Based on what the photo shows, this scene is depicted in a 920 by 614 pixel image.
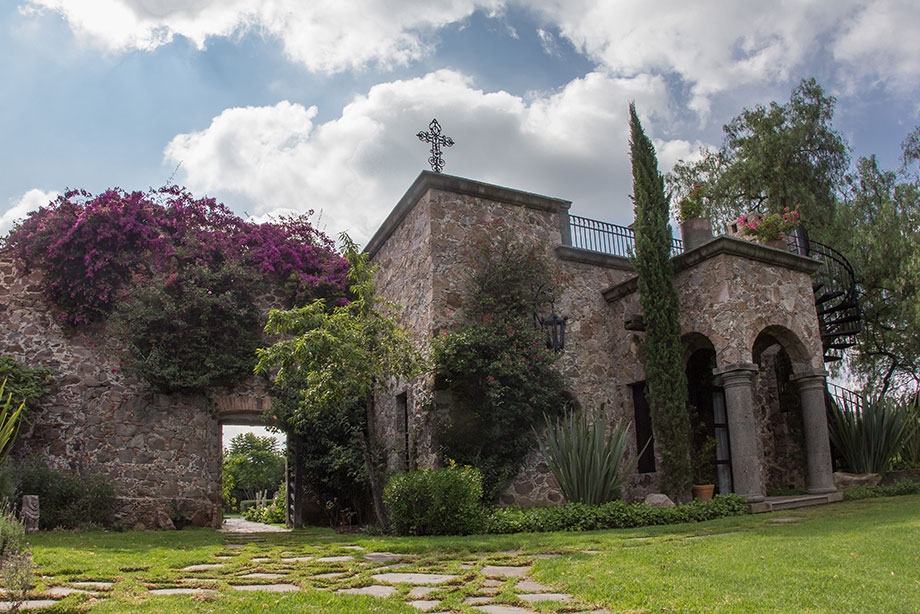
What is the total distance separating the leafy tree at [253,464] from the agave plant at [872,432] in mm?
22087

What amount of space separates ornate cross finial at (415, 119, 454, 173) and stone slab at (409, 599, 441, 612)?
840 centimetres

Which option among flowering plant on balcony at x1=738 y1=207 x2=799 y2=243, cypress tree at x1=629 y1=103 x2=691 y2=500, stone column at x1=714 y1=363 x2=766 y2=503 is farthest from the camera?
flowering plant on balcony at x1=738 y1=207 x2=799 y2=243

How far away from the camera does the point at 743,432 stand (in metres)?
8.32

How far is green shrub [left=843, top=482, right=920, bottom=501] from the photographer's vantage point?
28.8 feet

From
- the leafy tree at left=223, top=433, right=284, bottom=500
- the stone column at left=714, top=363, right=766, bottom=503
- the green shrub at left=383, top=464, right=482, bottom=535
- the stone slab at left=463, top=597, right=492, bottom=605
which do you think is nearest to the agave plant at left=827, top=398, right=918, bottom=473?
the stone column at left=714, top=363, right=766, bottom=503

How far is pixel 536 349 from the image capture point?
9117 mm

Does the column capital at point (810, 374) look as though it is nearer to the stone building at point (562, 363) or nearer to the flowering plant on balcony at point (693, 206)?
the stone building at point (562, 363)

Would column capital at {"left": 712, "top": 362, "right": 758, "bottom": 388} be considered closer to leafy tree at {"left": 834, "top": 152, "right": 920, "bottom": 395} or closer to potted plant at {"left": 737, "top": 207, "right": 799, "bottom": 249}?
potted plant at {"left": 737, "top": 207, "right": 799, "bottom": 249}

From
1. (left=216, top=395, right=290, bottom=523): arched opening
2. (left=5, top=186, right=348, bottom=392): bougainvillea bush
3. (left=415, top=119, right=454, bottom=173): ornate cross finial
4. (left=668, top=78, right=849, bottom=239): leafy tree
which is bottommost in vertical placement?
(left=216, top=395, right=290, bottom=523): arched opening

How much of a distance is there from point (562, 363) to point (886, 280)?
896 centimetres

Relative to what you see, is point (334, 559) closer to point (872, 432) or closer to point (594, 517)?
point (594, 517)

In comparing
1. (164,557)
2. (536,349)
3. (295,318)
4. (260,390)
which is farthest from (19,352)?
(536,349)

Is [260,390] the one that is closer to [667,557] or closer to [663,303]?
[663,303]

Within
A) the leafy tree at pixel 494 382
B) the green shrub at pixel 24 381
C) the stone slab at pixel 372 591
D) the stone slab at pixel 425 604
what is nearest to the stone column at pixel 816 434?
the leafy tree at pixel 494 382
